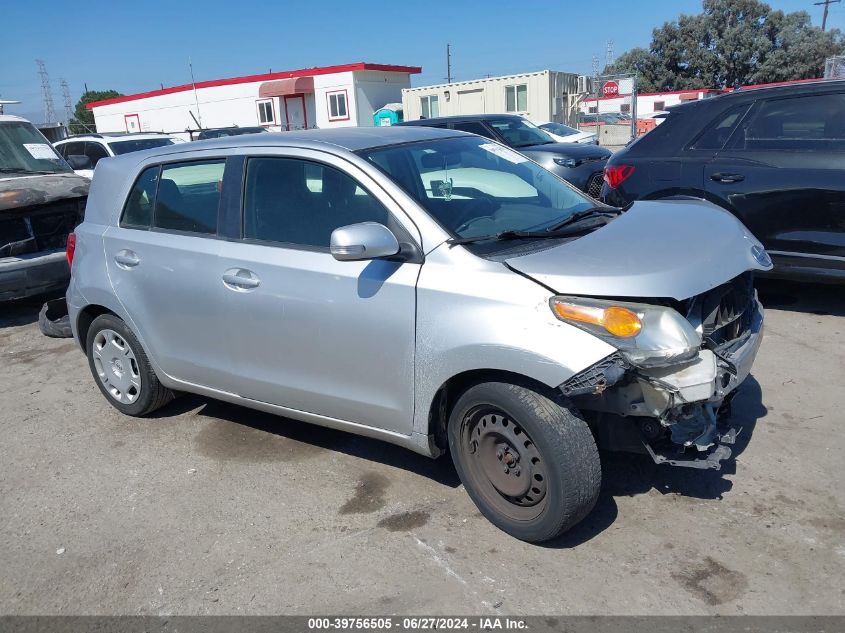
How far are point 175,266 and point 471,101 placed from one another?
2690cm

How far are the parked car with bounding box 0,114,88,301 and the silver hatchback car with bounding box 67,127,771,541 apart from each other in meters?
3.07

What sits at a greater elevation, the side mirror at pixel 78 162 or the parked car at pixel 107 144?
the parked car at pixel 107 144

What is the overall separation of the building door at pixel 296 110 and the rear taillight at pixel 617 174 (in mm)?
31212

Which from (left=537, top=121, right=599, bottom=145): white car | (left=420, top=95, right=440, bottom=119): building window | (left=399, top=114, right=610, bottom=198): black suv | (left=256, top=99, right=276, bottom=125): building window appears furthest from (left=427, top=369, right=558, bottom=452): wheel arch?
(left=256, top=99, right=276, bottom=125): building window

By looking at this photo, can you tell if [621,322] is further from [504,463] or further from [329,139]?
[329,139]

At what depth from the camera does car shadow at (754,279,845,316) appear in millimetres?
5957

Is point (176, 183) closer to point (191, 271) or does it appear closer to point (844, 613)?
point (191, 271)

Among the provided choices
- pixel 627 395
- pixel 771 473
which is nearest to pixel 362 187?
pixel 627 395

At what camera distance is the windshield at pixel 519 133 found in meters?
11.2

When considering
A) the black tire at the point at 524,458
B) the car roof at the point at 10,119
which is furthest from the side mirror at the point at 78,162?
the black tire at the point at 524,458

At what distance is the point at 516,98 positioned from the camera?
2862 cm

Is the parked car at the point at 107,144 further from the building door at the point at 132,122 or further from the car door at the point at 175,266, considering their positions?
the building door at the point at 132,122

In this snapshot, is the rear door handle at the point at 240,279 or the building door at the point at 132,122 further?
the building door at the point at 132,122

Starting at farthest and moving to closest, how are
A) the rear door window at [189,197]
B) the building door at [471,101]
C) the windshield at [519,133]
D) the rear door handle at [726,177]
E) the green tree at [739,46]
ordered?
1. the green tree at [739,46]
2. the building door at [471,101]
3. the windshield at [519,133]
4. the rear door handle at [726,177]
5. the rear door window at [189,197]
